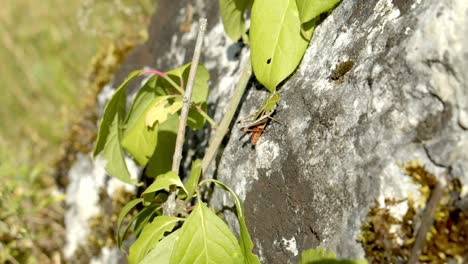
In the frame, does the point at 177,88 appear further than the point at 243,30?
No

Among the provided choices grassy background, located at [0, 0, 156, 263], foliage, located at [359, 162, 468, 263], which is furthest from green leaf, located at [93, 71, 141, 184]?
foliage, located at [359, 162, 468, 263]

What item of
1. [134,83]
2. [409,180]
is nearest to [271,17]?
[409,180]

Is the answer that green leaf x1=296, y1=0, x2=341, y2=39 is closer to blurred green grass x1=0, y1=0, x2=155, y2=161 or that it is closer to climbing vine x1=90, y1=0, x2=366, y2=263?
climbing vine x1=90, y1=0, x2=366, y2=263

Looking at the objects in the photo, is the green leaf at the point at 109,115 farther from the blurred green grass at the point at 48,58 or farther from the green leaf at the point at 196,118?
the blurred green grass at the point at 48,58

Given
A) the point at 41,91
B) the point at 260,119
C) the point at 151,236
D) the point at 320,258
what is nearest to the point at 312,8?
the point at 260,119

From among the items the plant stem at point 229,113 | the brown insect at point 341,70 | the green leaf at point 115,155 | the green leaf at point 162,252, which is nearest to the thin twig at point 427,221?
the brown insect at point 341,70

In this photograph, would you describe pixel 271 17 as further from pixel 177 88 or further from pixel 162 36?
pixel 162 36
